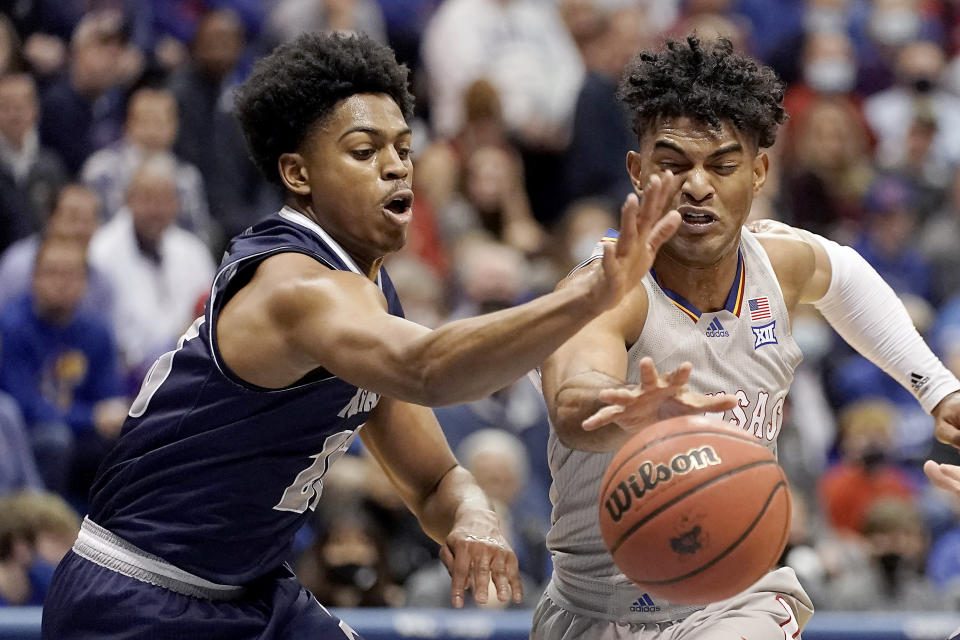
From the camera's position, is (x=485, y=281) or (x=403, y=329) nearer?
(x=403, y=329)

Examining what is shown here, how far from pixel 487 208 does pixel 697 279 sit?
4.96m

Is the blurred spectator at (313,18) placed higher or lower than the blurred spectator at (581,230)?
higher

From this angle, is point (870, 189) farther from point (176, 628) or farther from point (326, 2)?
point (176, 628)

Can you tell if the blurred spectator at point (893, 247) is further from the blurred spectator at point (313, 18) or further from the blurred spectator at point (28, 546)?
the blurred spectator at point (28, 546)

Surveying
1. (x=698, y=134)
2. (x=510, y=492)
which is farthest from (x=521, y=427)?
(x=698, y=134)

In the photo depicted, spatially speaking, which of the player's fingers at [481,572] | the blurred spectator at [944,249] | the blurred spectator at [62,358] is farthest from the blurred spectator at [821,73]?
the player's fingers at [481,572]

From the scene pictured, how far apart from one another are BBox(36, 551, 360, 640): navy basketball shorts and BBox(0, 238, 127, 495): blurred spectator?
317cm

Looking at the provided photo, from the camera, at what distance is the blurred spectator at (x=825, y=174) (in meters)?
10.1

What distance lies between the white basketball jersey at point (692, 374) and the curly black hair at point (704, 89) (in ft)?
1.40

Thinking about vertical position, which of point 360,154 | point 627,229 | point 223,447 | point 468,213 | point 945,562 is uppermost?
point 627,229

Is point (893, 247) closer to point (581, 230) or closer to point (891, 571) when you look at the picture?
point (581, 230)

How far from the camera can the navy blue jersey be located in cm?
367

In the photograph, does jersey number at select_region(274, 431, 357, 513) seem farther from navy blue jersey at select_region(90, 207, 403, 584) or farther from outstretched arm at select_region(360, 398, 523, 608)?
outstretched arm at select_region(360, 398, 523, 608)

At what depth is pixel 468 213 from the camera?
352 inches
